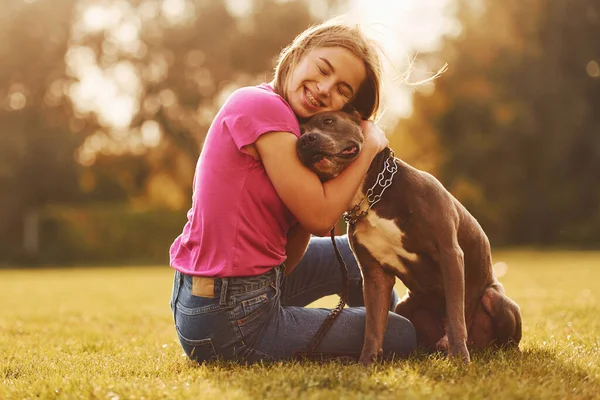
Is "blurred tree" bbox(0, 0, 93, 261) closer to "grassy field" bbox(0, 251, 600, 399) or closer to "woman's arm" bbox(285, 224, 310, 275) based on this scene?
"grassy field" bbox(0, 251, 600, 399)

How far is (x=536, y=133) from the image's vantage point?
1155 inches

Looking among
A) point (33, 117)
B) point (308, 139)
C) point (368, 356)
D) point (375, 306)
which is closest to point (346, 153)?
point (308, 139)

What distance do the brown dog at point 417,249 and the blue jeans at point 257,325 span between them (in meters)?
0.14

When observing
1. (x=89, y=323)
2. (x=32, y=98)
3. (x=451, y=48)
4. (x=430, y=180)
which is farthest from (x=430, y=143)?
(x=430, y=180)

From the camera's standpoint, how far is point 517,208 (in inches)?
1169

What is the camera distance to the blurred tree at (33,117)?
2572cm

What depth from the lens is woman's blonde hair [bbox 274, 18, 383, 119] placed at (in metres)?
4.00

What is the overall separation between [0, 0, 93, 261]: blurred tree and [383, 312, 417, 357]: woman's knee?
2392 centimetres

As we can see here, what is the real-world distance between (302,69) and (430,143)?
29175 mm

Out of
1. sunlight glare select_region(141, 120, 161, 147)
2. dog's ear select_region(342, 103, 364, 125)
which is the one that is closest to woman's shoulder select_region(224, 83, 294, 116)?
dog's ear select_region(342, 103, 364, 125)

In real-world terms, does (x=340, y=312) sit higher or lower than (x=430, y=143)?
lower

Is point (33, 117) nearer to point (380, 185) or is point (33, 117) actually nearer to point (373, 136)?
point (373, 136)

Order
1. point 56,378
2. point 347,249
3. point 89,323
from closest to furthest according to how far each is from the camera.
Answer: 1. point 56,378
2. point 347,249
3. point 89,323

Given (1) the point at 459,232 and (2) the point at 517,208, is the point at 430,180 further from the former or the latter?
(2) the point at 517,208
